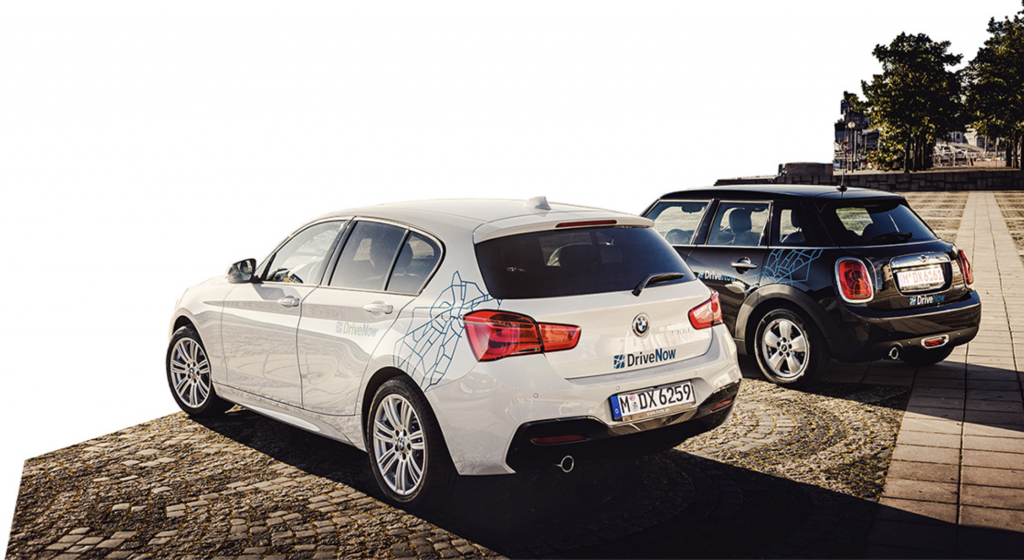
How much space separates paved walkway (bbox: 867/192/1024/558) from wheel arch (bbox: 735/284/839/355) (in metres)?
0.86

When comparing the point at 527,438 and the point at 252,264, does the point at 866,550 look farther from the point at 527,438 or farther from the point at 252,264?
the point at 252,264

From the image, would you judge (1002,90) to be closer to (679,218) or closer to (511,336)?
(679,218)

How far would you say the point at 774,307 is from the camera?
25.5 ft

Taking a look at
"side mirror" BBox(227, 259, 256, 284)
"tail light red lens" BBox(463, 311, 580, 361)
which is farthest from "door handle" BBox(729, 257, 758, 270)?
"side mirror" BBox(227, 259, 256, 284)

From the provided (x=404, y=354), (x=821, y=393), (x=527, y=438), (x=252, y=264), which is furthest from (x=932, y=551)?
(x=252, y=264)

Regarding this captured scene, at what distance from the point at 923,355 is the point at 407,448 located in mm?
5278

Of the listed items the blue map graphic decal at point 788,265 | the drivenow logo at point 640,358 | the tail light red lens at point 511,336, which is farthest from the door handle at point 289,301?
the blue map graphic decal at point 788,265

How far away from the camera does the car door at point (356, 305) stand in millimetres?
4988

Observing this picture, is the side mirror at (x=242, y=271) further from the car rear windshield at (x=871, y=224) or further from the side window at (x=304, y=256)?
the car rear windshield at (x=871, y=224)

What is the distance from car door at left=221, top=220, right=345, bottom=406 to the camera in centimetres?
575

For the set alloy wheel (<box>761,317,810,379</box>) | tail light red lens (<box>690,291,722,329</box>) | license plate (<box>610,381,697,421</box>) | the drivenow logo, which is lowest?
alloy wheel (<box>761,317,810,379</box>)

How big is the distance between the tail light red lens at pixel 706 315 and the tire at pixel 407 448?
1541 millimetres

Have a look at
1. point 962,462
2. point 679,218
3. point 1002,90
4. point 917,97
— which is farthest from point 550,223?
point 917,97

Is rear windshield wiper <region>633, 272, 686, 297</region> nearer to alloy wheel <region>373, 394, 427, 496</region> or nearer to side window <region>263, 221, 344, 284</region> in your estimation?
alloy wheel <region>373, 394, 427, 496</region>
